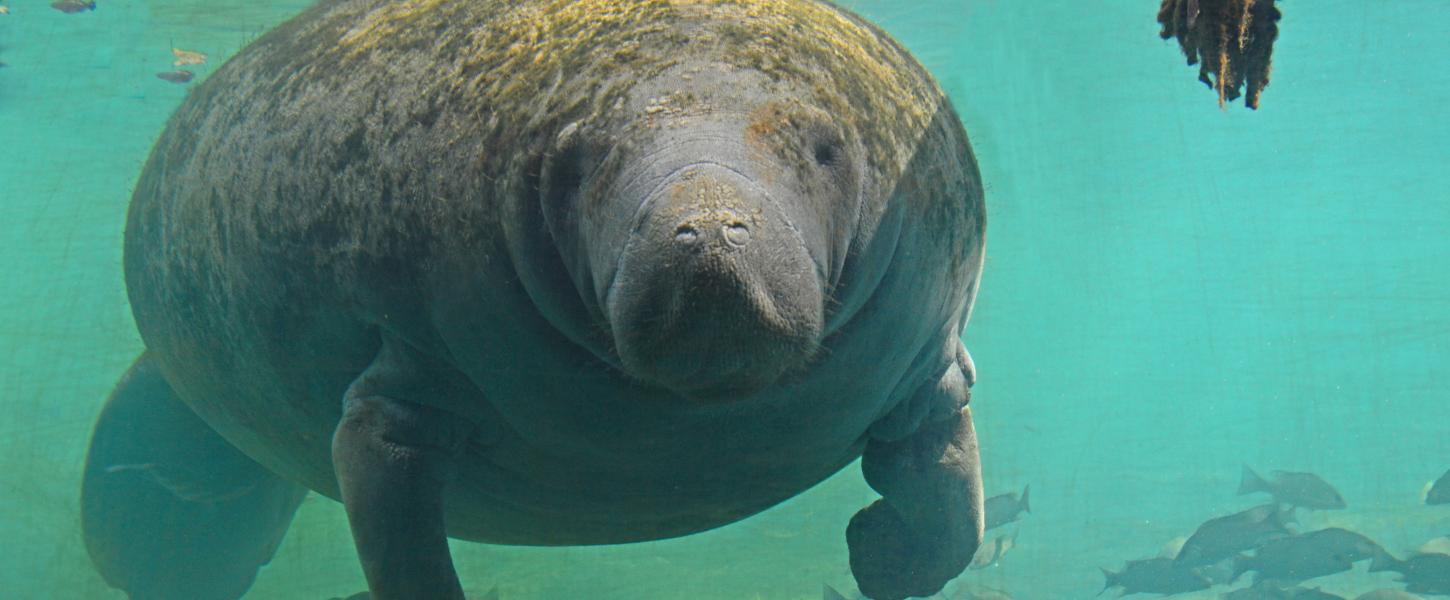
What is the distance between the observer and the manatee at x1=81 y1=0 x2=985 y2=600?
175 cm

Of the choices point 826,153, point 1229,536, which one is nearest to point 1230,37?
point 826,153

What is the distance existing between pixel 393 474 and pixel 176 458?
457 centimetres

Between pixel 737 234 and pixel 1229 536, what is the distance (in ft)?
41.1

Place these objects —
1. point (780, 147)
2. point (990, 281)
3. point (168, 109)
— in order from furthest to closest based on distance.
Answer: point (990, 281)
point (168, 109)
point (780, 147)

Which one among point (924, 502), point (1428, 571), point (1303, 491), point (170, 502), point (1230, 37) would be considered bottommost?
point (170, 502)

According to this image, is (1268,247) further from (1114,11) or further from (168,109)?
(168,109)

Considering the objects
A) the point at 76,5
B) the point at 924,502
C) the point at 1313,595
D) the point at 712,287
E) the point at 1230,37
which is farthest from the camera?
Result: the point at 76,5

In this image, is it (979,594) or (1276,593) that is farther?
(1276,593)

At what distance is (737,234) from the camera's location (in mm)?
1555

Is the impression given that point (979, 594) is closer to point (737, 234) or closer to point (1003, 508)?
→ point (1003, 508)

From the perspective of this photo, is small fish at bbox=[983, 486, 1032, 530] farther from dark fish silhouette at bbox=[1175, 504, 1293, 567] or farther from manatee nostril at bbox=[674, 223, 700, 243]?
manatee nostril at bbox=[674, 223, 700, 243]

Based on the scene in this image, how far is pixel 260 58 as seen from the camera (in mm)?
3801

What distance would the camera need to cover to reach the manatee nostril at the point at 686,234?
1532mm

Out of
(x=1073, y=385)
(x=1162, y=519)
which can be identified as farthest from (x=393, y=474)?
(x=1073, y=385)
